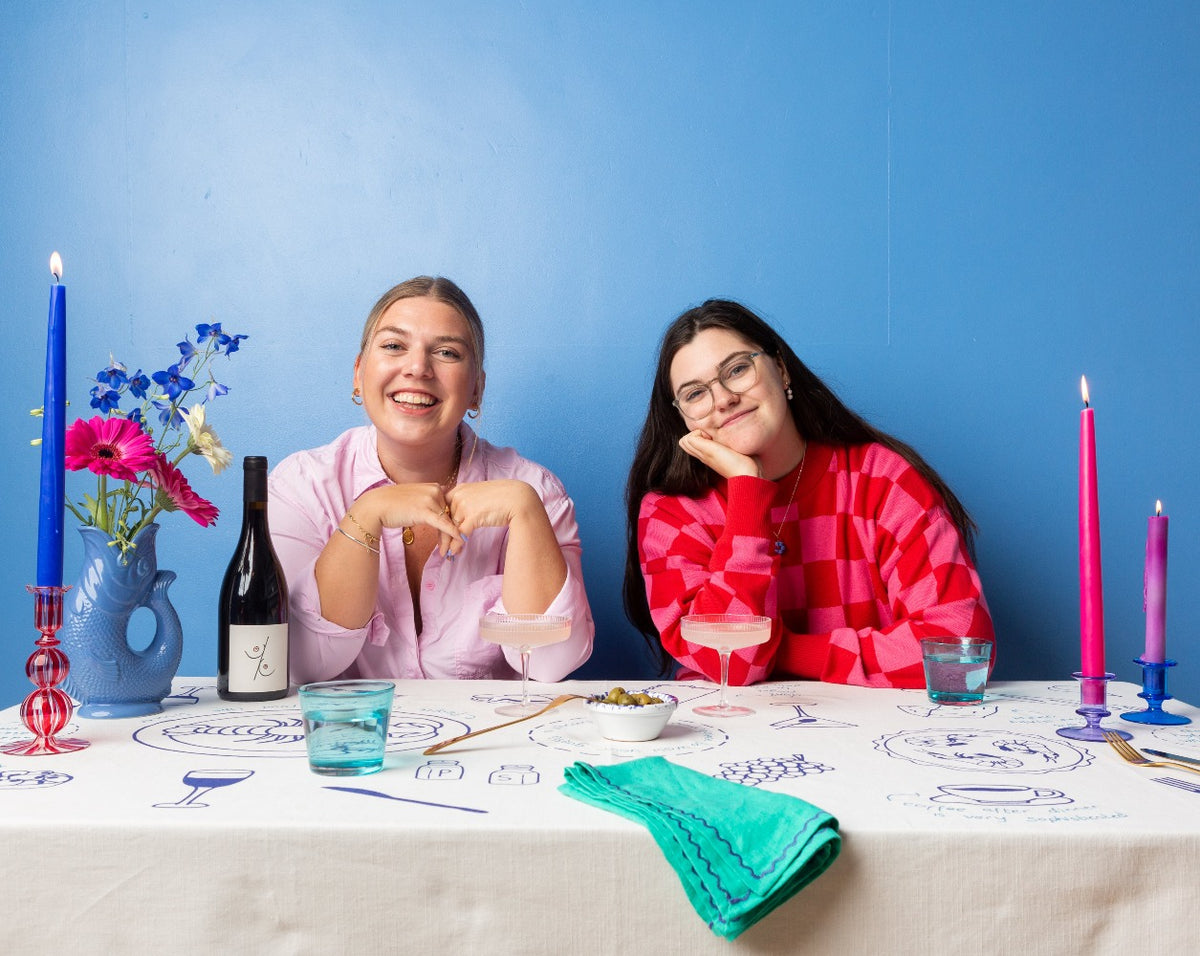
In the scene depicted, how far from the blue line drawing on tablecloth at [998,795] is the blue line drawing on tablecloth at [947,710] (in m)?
0.30

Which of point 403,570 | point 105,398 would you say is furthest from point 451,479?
point 105,398

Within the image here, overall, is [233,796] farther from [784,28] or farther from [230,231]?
[784,28]

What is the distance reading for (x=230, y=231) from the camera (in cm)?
218

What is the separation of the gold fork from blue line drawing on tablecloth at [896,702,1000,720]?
0.17 meters

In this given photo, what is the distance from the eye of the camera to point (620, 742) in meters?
0.98

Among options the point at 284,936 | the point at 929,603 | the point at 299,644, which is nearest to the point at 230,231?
the point at 299,644

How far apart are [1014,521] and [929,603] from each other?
700mm

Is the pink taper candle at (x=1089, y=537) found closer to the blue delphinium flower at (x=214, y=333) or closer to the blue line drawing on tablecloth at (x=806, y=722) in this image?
the blue line drawing on tablecloth at (x=806, y=722)

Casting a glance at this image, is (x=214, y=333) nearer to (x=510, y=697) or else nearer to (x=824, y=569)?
(x=510, y=697)

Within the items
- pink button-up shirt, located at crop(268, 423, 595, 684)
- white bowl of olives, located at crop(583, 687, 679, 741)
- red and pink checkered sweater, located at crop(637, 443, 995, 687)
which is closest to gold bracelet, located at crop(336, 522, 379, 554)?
pink button-up shirt, located at crop(268, 423, 595, 684)

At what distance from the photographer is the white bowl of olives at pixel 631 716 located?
0.97 metres

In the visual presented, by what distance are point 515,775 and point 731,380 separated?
1.00 metres

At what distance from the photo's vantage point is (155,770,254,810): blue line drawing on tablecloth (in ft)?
2.48

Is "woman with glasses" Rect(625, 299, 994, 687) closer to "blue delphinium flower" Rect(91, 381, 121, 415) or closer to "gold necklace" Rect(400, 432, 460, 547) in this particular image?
"gold necklace" Rect(400, 432, 460, 547)
